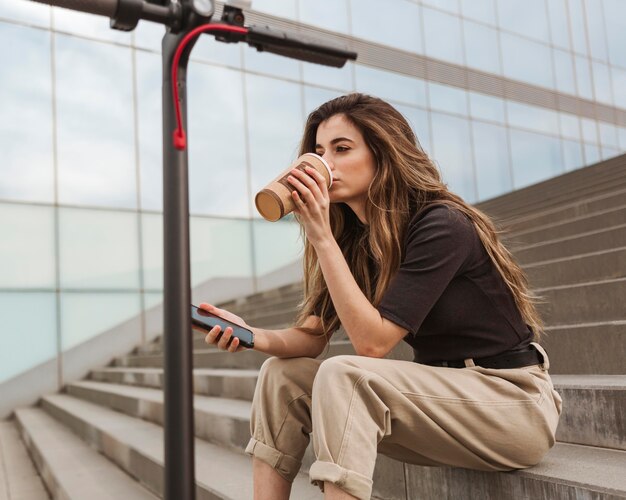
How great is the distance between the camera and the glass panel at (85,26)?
8.48 metres

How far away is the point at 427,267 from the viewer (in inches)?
62.0

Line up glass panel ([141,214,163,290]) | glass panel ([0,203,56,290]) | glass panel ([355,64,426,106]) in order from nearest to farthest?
glass panel ([0,203,56,290]) → glass panel ([141,214,163,290]) → glass panel ([355,64,426,106])

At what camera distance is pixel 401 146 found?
1.80m

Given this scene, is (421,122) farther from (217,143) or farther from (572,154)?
(217,143)

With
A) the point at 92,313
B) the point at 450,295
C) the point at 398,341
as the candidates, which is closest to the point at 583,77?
the point at 92,313

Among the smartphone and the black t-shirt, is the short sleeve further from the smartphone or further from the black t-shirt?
the smartphone

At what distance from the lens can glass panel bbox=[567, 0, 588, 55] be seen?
45.9ft

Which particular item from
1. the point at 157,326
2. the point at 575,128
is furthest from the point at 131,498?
the point at 575,128

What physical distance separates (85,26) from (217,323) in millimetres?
8175

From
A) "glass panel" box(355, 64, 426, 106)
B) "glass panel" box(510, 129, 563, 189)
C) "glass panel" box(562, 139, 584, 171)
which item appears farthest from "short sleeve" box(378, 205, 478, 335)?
"glass panel" box(562, 139, 584, 171)

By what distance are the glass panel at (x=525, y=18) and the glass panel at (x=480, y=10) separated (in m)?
0.21

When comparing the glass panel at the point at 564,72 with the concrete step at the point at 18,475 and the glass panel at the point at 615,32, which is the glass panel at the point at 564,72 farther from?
the concrete step at the point at 18,475

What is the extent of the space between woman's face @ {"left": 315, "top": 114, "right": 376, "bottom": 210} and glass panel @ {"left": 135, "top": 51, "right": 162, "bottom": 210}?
7.19 meters

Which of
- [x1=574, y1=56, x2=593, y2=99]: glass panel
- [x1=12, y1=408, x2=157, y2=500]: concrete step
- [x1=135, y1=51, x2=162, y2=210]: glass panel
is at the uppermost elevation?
[x1=574, y1=56, x2=593, y2=99]: glass panel
